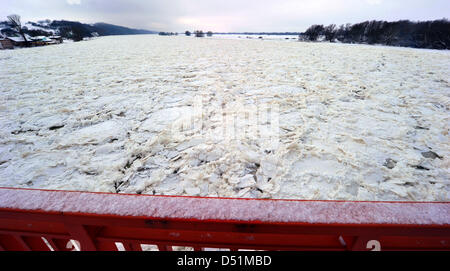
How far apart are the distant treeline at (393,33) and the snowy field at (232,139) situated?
4054 cm

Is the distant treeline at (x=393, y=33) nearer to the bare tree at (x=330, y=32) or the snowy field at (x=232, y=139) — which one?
the bare tree at (x=330, y=32)

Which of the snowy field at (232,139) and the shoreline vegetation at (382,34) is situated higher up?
the shoreline vegetation at (382,34)

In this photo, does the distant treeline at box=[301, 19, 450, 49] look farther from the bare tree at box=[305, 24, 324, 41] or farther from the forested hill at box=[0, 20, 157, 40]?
the forested hill at box=[0, 20, 157, 40]

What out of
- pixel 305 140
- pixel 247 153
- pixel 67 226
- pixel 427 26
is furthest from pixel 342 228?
pixel 427 26

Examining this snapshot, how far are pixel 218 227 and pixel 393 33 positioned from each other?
2094 inches

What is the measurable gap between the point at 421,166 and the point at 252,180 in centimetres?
172

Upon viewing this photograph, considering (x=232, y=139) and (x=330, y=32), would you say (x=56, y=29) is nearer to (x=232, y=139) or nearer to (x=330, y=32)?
(x=330, y=32)

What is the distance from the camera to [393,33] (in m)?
36.6

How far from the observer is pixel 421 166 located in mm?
1848

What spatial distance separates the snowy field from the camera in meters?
1.69

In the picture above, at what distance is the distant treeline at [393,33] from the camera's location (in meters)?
30.3

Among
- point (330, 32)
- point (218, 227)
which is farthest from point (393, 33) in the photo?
point (218, 227)

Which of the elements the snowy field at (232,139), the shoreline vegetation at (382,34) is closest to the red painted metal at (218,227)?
the snowy field at (232,139)
